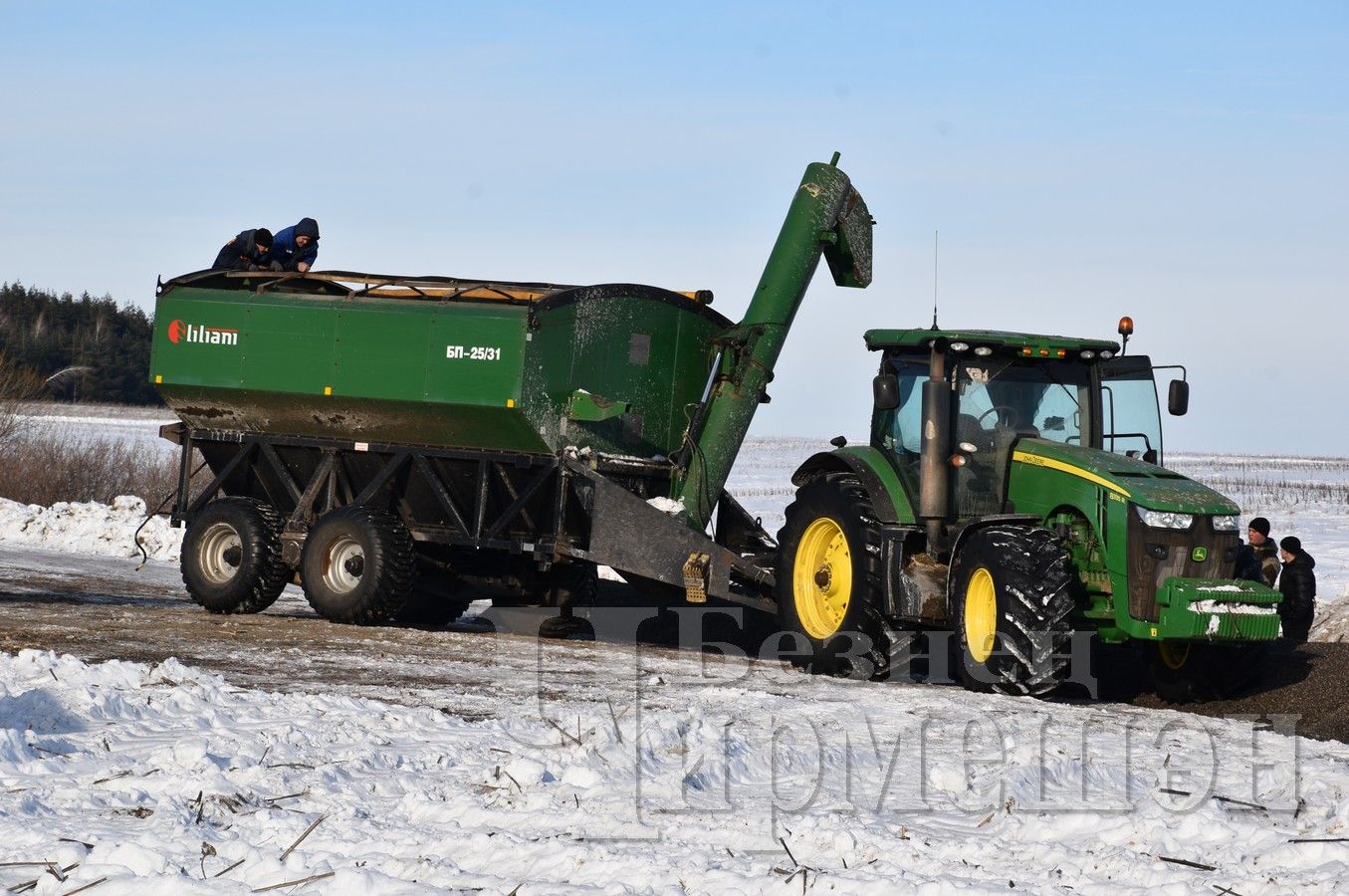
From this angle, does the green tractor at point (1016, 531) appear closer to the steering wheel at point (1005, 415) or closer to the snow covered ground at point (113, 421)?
the steering wheel at point (1005, 415)

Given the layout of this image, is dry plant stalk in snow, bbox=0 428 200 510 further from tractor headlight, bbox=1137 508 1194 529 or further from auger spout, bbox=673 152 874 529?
tractor headlight, bbox=1137 508 1194 529

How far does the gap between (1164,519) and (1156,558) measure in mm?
232

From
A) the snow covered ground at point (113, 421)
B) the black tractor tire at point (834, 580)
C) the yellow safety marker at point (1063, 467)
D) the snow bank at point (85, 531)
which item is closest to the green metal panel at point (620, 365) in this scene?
the black tractor tire at point (834, 580)

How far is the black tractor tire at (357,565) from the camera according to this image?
43.9 feet

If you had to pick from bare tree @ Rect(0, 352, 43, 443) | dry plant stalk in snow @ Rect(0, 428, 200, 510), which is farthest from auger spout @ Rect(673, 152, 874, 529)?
bare tree @ Rect(0, 352, 43, 443)

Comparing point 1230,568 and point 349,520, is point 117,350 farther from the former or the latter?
point 1230,568

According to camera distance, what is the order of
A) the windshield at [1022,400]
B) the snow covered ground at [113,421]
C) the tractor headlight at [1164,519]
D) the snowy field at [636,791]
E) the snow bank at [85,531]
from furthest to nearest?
the snow covered ground at [113,421], the snow bank at [85,531], the windshield at [1022,400], the tractor headlight at [1164,519], the snowy field at [636,791]

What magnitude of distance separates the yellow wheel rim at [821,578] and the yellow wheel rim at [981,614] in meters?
1.38

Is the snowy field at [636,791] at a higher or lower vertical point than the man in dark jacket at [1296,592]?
lower

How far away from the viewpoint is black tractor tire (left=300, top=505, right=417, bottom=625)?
13.4 m

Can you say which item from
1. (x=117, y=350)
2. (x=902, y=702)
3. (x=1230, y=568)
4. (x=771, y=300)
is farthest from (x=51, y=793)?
(x=117, y=350)

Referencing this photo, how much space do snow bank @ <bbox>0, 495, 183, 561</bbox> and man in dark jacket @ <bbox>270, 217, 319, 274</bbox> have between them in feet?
24.9

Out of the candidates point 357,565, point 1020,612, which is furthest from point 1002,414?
point 357,565

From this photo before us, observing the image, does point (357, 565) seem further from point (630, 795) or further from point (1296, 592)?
point (1296, 592)
